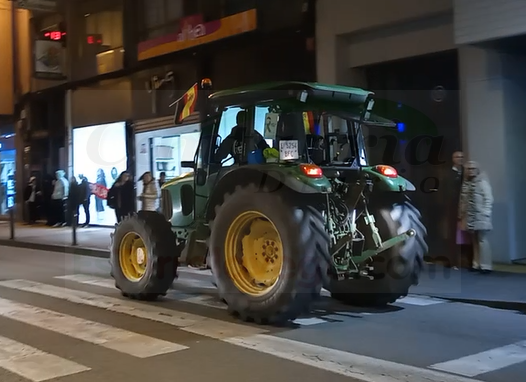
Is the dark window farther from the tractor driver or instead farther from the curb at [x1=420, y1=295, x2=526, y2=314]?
the curb at [x1=420, y1=295, x2=526, y2=314]

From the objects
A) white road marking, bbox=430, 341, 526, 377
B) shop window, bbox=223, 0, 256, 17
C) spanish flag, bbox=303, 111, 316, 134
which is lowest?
white road marking, bbox=430, 341, 526, 377

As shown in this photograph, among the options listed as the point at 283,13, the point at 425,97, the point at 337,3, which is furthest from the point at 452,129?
the point at 283,13

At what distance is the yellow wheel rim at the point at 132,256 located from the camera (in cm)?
981

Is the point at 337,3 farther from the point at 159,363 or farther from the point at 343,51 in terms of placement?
the point at 159,363

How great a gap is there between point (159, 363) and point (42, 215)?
20.6 meters

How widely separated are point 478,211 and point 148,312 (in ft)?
18.7

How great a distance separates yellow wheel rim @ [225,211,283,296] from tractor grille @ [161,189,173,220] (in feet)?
6.04

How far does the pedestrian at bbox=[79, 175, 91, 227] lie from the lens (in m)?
22.1

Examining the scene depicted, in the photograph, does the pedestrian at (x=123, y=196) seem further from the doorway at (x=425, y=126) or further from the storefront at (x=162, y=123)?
the doorway at (x=425, y=126)

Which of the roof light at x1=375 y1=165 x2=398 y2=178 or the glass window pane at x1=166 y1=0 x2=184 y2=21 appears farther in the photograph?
the glass window pane at x1=166 y1=0 x2=184 y2=21

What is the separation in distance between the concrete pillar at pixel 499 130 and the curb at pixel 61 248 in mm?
8187

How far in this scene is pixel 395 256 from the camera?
852 cm

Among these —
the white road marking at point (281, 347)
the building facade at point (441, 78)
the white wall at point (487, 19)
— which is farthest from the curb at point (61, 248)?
the white wall at point (487, 19)

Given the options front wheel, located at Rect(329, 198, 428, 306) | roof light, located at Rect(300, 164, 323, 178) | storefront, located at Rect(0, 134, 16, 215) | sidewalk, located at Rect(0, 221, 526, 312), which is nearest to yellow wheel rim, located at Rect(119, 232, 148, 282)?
front wheel, located at Rect(329, 198, 428, 306)
